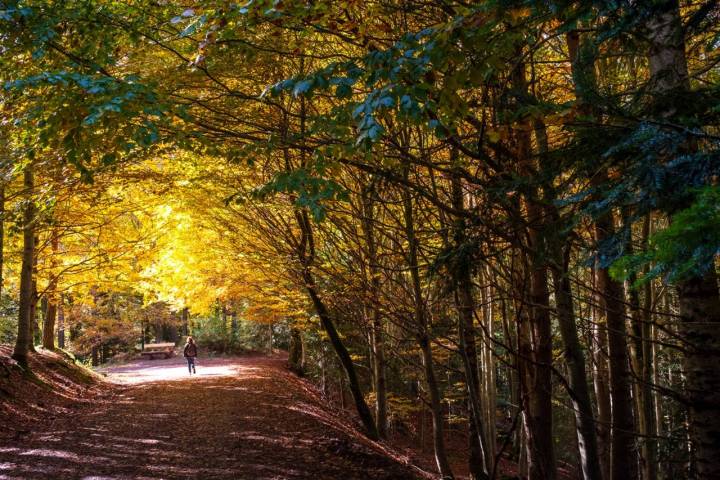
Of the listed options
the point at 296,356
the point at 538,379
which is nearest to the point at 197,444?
the point at 538,379

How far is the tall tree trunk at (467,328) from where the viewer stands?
11.7ft

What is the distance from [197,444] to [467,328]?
6174 millimetres

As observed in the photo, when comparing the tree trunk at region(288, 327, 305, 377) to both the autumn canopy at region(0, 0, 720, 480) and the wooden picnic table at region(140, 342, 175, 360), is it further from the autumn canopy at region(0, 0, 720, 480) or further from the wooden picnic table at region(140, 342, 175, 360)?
the autumn canopy at region(0, 0, 720, 480)

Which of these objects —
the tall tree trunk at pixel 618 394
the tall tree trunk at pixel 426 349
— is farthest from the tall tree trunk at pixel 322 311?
the tall tree trunk at pixel 618 394

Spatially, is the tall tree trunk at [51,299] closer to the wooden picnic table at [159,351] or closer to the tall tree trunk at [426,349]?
the tall tree trunk at [426,349]

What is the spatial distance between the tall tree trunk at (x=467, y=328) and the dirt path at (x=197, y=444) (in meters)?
1.15

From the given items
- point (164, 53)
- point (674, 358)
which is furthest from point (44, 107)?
point (674, 358)

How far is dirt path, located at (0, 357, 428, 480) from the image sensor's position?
731 cm

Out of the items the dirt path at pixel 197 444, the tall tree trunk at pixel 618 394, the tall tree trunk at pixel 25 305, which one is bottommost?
the dirt path at pixel 197 444

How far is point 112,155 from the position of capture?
12.9ft

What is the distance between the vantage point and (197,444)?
8922 millimetres

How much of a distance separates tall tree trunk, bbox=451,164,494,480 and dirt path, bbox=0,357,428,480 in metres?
1.15

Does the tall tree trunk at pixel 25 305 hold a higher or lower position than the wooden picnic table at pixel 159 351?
higher

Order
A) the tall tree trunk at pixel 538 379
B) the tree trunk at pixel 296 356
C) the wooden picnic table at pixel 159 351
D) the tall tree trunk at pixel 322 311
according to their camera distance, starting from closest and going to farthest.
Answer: the tall tree trunk at pixel 538 379 → the tall tree trunk at pixel 322 311 → the tree trunk at pixel 296 356 → the wooden picnic table at pixel 159 351
